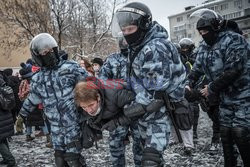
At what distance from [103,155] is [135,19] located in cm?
361

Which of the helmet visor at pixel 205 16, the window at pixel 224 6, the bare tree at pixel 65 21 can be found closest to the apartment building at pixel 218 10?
the window at pixel 224 6

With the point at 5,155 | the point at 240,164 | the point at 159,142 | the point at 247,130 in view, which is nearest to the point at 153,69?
the point at 159,142

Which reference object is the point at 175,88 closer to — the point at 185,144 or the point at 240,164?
the point at 240,164

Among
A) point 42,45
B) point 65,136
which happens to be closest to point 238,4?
point 42,45

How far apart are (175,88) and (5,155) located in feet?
12.9

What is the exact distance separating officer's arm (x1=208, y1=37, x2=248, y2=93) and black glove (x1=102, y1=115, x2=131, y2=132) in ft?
4.28

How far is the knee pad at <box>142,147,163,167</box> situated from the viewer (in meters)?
2.47

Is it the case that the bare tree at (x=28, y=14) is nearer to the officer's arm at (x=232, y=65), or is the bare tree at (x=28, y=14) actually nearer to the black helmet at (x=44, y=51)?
the black helmet at (x=44, y=51)

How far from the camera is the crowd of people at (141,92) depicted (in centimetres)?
261

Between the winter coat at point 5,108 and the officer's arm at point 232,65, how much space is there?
133 inches

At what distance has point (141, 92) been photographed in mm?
2605

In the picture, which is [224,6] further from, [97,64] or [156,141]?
[156,141]

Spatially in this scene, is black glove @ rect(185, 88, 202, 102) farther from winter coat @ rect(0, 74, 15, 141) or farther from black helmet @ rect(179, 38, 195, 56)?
winter coat @ rect(0, 74, 15, 141)

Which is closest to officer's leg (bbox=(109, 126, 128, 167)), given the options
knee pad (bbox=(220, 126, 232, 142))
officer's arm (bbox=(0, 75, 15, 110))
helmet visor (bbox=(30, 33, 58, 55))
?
knee pad (bbox=(220, 126, 232, 142))
